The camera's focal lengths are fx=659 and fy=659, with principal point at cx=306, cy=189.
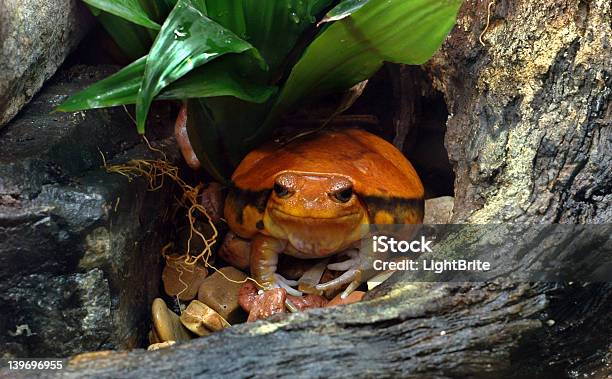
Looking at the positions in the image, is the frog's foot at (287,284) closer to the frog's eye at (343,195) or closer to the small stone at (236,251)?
the small stone at (236,251)

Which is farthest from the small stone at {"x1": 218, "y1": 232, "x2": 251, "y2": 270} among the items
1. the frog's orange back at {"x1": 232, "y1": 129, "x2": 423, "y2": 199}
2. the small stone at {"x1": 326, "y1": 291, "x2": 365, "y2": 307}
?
the small stone at {"x1": 326, "y1": 291, "x2": 365, "y2": 307}

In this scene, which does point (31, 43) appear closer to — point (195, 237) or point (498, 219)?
point (195, 237)

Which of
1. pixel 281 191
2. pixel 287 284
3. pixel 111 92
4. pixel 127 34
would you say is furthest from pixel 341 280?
pixel 127 34

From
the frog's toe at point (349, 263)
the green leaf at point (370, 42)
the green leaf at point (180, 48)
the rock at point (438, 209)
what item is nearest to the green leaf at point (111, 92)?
the green leaf at point (180, 48)

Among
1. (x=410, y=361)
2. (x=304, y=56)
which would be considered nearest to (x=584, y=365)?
(x=410, y=361)

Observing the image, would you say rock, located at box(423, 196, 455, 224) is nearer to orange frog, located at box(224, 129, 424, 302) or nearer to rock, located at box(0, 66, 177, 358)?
orange frog, located at box(224, 129, 424, 302)

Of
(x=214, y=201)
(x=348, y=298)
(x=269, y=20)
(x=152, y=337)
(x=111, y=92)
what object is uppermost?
(x=269, y=20)
